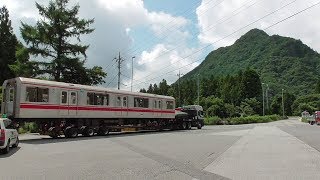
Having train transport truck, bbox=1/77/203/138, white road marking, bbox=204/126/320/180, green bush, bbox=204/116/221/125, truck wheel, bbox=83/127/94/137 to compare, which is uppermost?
train transport truck, bbox=1/77/203/138

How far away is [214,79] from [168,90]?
14.5 metres

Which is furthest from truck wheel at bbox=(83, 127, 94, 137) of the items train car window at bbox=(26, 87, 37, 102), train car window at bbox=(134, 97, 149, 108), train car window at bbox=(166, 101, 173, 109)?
train car window at bbox=(166, 101, 173, 109)

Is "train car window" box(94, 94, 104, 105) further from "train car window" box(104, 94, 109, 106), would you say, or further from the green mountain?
the green mountain

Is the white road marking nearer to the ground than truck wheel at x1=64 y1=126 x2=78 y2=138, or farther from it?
nearer to the ground

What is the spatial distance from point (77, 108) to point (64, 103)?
1383 mm

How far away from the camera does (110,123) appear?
3334 cm

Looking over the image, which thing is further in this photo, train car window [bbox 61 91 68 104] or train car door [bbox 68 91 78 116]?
train car door [bbox 68 91 78 116]

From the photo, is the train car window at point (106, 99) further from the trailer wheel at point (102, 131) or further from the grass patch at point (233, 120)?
the grass patch at point (233, 120)

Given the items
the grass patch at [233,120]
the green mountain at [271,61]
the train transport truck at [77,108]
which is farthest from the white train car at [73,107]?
the green mountain at [271,61]

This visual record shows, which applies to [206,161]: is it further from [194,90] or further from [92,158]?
[194,90]

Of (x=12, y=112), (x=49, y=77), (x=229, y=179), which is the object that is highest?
(x=49, y=77)

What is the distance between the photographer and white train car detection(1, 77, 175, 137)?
2541 centimetres

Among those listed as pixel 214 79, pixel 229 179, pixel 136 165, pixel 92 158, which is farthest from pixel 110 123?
pixel 214 79

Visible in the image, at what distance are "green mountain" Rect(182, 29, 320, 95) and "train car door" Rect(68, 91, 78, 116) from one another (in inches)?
4038
